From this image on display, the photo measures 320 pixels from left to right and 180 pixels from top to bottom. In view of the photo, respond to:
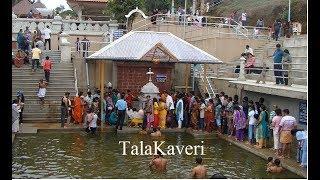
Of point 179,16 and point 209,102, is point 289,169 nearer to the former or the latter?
point 209,102

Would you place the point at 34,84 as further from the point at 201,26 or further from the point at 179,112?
the point at 201,26

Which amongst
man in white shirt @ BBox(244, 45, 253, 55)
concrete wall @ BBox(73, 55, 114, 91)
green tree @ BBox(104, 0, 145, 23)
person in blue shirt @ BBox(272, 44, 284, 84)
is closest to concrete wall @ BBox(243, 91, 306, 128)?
person in blue shirt @ BBox(272, 44, 284, 84)

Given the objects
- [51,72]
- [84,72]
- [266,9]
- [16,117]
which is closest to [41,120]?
[16,117]

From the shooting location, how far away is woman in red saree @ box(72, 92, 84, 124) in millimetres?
18500

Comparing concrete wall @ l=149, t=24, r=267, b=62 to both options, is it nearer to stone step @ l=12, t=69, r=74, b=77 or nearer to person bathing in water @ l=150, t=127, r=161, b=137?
stone step @ l=12, t=69, r=74, b=77

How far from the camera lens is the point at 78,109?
18.5 m

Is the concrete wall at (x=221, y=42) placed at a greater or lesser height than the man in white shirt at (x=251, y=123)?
greater

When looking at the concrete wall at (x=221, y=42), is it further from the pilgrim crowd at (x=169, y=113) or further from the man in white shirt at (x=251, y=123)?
the man in white shirt at (x=251, y=123)

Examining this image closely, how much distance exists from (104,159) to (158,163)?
2.11 metres

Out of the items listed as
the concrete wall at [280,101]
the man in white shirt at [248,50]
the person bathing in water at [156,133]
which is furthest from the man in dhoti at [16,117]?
the man in white shirt at [248,50]

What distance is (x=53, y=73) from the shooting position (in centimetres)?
2169

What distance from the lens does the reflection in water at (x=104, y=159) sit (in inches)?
496
